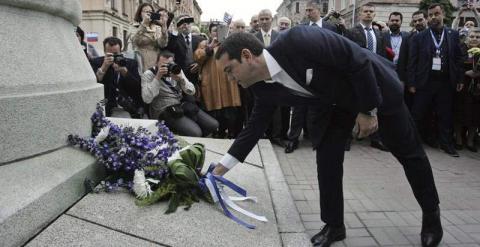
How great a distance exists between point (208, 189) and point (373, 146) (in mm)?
4189

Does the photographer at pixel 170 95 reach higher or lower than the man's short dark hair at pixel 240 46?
lower

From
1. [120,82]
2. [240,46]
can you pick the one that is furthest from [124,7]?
[240,46]

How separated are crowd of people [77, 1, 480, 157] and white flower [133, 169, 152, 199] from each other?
2390 mm

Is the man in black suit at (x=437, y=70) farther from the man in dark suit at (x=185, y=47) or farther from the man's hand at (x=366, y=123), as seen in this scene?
the man's hand at (x=366, y=123)

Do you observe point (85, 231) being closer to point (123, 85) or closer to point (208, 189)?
point (208, 189)

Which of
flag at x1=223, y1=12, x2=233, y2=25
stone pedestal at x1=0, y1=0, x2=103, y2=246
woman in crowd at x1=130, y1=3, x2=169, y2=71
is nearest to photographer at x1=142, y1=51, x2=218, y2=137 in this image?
woman in crowd at x1=130, y1=3, x2=169, y2=71

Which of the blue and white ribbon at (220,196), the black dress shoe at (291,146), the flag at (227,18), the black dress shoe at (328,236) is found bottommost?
the black dress shoe at (328,236)

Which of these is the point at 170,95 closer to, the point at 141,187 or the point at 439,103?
the point at 141,187

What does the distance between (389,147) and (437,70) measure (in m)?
3.76

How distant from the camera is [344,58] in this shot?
222cm

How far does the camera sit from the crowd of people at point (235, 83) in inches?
201

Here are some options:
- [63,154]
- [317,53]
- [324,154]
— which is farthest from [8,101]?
[324,154]

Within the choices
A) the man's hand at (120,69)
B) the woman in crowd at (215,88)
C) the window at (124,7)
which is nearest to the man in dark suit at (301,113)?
the woman in crowd at (215,88)

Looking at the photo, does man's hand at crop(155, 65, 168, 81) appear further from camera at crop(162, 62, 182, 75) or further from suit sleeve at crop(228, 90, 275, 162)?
suit sleeve at crop(228, 90, 275, 162)
